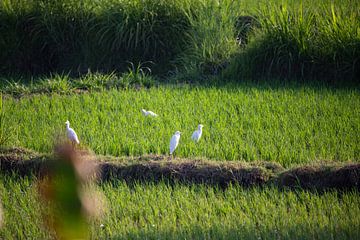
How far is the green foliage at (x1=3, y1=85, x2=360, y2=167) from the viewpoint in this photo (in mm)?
5480

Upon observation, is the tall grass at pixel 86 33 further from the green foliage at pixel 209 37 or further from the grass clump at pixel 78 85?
the grass clump at pixel 78 85

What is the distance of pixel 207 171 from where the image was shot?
4.91 meters

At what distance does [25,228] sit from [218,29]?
633 cm

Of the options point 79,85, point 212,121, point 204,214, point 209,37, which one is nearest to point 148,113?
point 212,121

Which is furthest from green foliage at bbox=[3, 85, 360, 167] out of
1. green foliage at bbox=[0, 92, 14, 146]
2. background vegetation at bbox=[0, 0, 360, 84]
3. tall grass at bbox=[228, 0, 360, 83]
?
background vegetation at bbox=[0, 0, 360, 84]

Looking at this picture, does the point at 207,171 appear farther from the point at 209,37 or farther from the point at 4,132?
the point at 209,37

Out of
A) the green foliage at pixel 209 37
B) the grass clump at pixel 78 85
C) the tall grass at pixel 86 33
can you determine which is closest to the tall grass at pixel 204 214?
the grass clump at pixel 78 85

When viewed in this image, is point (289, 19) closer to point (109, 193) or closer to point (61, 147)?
point (109, 193)

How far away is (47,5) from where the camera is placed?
33.4 ft

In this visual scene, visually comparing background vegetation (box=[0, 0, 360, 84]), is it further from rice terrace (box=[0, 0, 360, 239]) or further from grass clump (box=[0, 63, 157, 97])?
grass clump (box=[0, 63, 157, 97])

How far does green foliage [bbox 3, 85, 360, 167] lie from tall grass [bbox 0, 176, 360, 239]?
0.74 metres

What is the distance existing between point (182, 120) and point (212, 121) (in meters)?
0.37

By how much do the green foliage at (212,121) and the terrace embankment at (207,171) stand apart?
30 centimetres

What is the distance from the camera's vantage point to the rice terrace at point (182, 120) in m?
3.75
